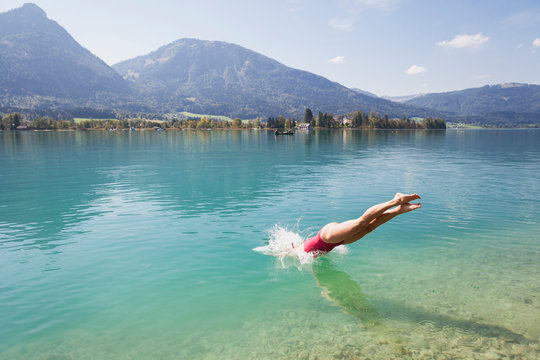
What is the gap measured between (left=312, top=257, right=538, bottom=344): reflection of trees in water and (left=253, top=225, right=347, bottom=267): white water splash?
149 centimetres

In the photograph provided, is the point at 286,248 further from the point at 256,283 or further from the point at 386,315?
the point at 386,315

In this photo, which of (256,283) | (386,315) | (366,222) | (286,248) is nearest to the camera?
(386,315)

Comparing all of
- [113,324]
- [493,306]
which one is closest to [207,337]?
[113,324]

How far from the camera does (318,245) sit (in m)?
13.0

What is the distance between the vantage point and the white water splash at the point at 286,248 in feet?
47.9

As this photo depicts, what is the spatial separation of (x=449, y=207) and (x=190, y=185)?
2454cm

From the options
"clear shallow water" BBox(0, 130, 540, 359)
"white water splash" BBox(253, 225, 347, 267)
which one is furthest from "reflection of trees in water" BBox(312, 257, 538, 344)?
"white water splash" BBox(253, 225, 347, 267)

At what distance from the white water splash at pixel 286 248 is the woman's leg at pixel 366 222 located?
2492 mm

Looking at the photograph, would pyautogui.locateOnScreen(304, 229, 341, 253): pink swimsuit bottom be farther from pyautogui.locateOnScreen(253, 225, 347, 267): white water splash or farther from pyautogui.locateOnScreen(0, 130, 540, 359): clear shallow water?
pyautogui.locateOnScreen(0, 130, 540, 359): clear shallow water

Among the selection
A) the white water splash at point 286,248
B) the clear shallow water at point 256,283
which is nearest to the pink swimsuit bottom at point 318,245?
the white water splash at point 286,248

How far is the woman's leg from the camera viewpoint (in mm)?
10500

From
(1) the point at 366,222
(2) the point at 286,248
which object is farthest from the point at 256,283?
(1) the point at 366,222

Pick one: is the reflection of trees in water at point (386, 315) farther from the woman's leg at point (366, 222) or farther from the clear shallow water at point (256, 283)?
the woman's leg at point (366, 222)

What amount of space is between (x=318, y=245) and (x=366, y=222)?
2.80 meters
